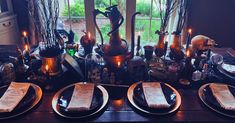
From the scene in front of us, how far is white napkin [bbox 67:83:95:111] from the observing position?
98 centimetres

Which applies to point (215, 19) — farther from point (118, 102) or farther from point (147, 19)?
point (118, 102)

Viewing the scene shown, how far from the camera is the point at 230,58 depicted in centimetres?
160

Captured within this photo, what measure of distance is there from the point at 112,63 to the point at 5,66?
63 cm

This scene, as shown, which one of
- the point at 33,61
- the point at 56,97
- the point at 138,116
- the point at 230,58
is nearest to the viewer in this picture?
the point at 138,116

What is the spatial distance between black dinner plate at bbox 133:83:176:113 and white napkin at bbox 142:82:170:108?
18 mm

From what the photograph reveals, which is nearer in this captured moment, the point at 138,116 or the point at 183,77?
the point at 138,116

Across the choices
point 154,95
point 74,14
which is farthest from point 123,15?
point 154,95

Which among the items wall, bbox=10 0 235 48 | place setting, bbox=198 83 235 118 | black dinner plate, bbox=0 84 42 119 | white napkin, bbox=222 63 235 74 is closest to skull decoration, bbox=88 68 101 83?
black dinner plate, bbox=0 84 42 119


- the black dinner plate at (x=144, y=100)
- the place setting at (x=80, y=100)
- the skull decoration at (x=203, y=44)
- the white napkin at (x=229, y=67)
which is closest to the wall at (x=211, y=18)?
the skull decoration at (x=203, y=44)

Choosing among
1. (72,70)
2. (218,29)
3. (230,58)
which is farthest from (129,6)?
(72,70)

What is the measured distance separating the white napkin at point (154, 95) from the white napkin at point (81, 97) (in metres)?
0.29

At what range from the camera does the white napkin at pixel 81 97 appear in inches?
38.8

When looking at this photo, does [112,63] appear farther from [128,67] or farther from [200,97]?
[200,97]

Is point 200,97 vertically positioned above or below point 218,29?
below
